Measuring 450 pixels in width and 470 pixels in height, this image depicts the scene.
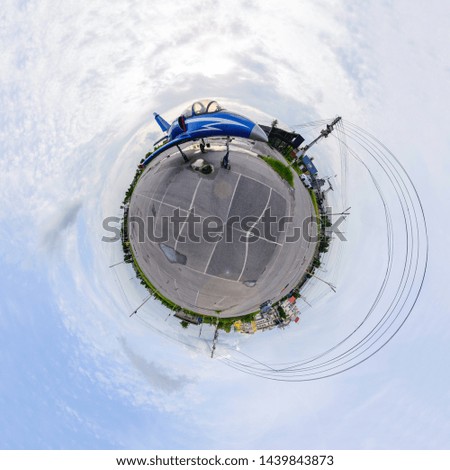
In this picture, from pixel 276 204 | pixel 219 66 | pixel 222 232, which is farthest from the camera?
pixel 219 66

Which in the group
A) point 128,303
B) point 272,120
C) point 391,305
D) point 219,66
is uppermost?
point 219,66

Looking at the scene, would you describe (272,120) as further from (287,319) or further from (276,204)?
(287,319)

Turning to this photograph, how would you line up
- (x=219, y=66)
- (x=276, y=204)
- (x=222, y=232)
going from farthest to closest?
(x=219, y=66) < (x=276, y=204) < (x=222, y=232)

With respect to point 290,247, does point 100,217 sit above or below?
above

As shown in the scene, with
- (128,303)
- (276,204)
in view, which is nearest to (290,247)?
(276,204)

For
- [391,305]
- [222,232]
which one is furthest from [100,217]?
[391,305]

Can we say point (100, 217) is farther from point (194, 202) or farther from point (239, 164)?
point (239, 164)

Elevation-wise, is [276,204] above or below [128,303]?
above

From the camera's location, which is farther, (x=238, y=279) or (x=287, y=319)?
(x=287, y=319)

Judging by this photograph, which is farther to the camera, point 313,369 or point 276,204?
point 313,369
